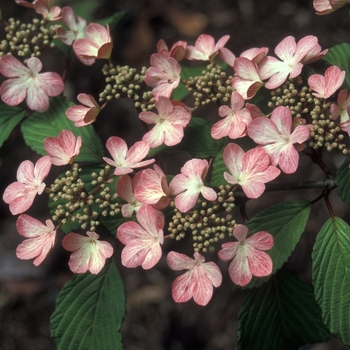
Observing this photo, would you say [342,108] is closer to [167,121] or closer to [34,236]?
[167,121]

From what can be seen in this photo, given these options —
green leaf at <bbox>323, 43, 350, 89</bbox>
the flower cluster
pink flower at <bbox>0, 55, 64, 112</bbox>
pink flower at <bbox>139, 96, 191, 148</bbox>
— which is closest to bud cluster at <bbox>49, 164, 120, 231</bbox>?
the flower cluster

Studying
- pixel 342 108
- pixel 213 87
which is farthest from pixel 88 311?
pixel 342 108

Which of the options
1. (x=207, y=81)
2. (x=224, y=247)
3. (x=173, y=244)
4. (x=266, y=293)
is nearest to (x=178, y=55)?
(x=207, y=81)

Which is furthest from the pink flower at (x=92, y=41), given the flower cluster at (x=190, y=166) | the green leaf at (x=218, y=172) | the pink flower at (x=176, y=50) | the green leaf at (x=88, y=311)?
the green leaf at (x=88, y=311)

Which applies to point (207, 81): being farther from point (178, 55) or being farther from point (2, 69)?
point (2, 69)

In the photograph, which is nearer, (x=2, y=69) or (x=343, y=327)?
(x=343, y=327)

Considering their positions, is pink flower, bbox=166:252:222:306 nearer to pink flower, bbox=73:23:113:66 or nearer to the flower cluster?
the flower cluster

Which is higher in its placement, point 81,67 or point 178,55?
point 178,55
